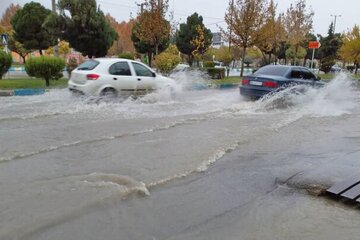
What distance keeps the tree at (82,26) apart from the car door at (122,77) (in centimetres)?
1016

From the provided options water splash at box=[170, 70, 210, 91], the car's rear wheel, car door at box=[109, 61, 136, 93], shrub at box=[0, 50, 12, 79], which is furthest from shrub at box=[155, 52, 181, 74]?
the car's rear wheel

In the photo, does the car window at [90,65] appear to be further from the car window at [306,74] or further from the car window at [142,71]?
the car window at [306,74]

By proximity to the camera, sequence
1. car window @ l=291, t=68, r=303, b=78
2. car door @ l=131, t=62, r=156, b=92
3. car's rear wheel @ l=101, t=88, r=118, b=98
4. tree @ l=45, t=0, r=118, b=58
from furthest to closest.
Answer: tree @ l=45, t=0, r=118, b=58, car window @ l=291, t=68, r=303, b=78, car door @ l=131, t=62, r=156, b=92, car's rear wheel @ l=101, t=88, r=118, b=98

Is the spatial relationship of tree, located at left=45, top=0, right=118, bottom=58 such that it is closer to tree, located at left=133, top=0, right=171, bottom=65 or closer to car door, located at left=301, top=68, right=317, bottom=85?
tree, located at left=133, top=0, right=171, bottom=65

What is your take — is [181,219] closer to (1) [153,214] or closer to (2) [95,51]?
(1) [153,214]

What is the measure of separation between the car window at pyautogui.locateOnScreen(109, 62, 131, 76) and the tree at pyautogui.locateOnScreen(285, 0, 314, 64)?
25061mm

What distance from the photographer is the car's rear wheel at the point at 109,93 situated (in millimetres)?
12047

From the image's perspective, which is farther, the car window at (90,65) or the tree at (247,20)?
the tree at (247,20)

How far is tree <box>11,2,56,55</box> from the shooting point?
29003 millimetres

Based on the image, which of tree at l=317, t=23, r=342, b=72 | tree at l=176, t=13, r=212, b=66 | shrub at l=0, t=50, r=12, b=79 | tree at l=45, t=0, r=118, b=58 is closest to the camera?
shrub at l=0, t=50, r=12, b=79

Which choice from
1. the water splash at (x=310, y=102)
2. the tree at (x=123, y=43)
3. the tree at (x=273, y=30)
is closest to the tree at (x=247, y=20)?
the tree at (x=273, y=30)

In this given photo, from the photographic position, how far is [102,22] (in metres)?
22.3

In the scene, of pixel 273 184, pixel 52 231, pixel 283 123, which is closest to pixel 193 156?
pixel 273 184

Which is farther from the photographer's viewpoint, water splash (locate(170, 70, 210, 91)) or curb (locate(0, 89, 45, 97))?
water splash (locate(170, 70, 210, 91))
